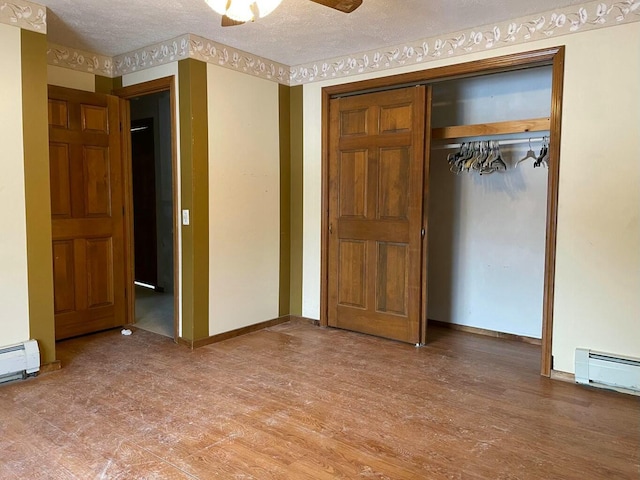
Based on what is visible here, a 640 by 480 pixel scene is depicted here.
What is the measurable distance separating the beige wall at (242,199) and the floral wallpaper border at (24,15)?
119 centimetres

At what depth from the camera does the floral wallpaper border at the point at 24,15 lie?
9.74 ft

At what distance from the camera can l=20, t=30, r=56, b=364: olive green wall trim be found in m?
3.10

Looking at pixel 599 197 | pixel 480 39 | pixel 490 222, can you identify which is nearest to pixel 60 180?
pixel 480 39

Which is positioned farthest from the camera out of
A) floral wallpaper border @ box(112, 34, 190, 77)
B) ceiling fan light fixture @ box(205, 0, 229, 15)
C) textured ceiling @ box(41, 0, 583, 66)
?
floral wallpaper border @ box(112, 34, 190, 77)

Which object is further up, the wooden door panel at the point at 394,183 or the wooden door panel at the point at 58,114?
the wooden door panel at the point at 58,114

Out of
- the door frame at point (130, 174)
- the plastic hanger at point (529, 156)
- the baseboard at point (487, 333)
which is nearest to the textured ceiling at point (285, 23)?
the door frame at point (130, 174)

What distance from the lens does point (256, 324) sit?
442cm

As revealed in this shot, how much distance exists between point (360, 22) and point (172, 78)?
5.19ft

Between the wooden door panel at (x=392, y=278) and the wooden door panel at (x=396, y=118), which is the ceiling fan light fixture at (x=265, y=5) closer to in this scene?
the wooden door panel at (x=396, y=118)

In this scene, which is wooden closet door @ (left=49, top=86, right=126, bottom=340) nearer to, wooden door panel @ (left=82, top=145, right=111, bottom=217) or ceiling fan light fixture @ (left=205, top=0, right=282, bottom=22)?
wooden door panel @ (left=82, top=145, right=111, bottom=217)

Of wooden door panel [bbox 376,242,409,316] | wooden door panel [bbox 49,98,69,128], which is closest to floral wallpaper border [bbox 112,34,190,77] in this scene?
wooden door panel [bbox 49,98,69,128]

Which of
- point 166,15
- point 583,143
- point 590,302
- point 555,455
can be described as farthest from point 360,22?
point 555,455

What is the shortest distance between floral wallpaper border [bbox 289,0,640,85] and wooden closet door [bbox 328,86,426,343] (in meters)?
0.27

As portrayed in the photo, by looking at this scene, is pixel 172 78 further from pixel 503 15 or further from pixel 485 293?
pixel 485 293
